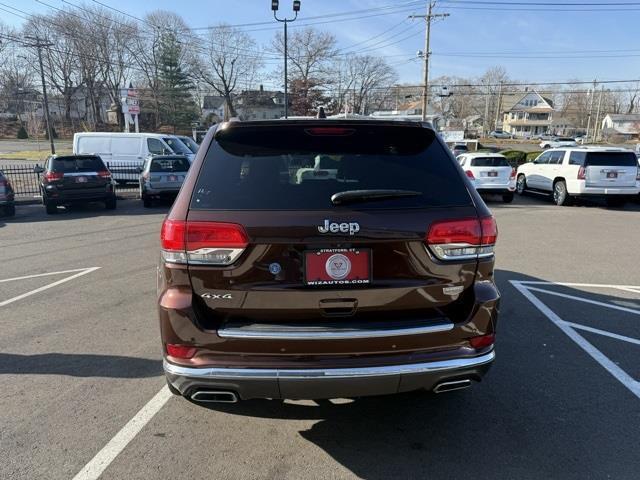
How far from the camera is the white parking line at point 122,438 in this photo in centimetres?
262

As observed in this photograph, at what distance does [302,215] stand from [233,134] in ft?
2.32

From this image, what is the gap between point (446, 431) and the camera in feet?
9.86

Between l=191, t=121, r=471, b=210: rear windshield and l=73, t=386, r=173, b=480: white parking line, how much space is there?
1577 mm

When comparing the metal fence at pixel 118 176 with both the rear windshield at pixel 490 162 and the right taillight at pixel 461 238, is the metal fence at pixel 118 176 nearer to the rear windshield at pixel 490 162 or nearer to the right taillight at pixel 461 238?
the rear windshield at pixel 490 162

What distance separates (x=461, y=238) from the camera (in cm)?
252

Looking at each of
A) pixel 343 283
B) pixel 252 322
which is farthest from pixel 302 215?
pixel 252 322

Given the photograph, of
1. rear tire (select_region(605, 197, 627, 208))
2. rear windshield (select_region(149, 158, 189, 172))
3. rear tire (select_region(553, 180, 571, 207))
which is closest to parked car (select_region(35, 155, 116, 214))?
rear windshield (select_region(149, 158, 189, 172))

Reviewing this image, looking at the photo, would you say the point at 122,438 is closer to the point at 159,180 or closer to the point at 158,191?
the point at 158,191

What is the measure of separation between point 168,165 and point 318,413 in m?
13.4

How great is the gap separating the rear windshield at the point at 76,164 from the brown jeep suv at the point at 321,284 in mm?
12750

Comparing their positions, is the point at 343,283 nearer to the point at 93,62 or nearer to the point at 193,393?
the point at 193,393

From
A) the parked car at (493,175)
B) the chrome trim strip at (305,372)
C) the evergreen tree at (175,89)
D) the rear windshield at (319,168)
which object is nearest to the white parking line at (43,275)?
the chrome trim strip at (305,372)

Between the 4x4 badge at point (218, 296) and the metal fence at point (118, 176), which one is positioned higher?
the 4x4 badge at point (218, 296)

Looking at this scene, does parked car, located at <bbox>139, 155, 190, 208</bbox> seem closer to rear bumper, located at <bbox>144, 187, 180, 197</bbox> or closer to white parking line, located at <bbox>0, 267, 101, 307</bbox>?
rear bumper, located at <bbox>144, 187, 180, 197</bbox>
